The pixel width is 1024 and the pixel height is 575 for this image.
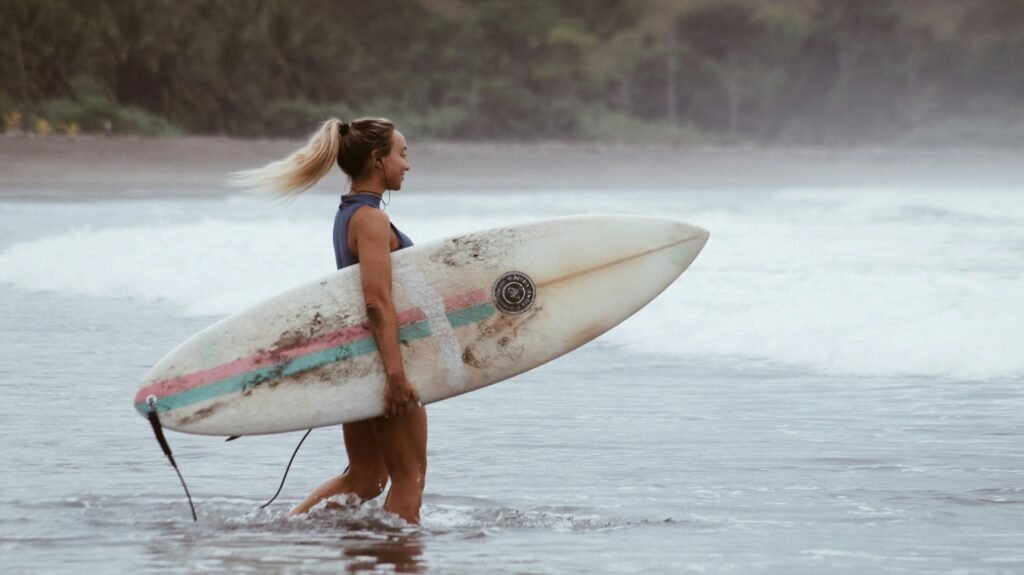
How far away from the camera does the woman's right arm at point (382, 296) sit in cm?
366

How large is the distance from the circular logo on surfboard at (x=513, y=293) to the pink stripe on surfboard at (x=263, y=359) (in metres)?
0.09

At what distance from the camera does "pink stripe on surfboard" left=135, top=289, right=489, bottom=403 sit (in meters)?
3.93

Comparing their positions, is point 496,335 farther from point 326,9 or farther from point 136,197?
point 326,9

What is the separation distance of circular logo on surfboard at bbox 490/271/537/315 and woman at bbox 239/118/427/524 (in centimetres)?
30

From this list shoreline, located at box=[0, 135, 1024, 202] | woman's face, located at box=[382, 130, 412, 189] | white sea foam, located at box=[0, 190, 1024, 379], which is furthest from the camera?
shoreline, located at box=[0, 135, 1024, 202]

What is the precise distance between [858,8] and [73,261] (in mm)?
71264

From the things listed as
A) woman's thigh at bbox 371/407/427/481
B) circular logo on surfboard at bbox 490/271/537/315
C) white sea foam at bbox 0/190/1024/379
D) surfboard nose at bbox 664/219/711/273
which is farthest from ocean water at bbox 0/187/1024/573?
surfboard nose at bbox 664/219/711/273

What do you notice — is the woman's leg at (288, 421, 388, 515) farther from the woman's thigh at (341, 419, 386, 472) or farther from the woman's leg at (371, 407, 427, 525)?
the woman's leg at (371, 407, 427, 525)

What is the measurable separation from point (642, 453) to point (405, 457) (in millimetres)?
1353

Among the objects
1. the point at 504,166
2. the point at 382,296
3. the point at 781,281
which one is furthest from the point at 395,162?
the point at 504,166

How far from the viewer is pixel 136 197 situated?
3381cm

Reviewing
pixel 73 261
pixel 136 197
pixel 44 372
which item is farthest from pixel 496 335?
pixel 136 197

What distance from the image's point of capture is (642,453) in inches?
197

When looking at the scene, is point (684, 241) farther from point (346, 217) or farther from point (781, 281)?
point (781, 281)
